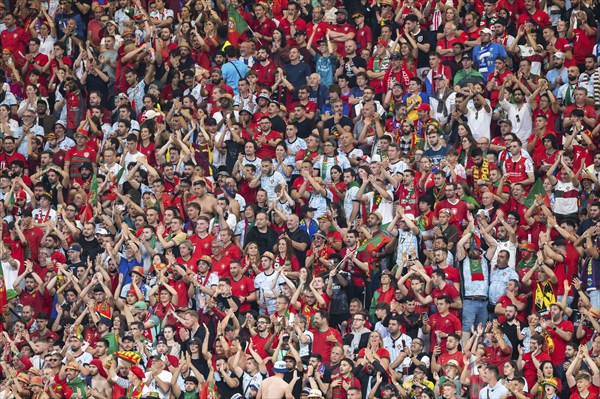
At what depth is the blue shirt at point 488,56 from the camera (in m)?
27.3

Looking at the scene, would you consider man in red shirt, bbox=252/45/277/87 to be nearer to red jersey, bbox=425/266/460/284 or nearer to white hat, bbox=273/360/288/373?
red jersey, bbox=425/266/460/284

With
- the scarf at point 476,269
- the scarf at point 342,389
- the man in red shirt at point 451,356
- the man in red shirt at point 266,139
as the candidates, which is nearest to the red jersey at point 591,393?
the man in red shirt at point 451,356

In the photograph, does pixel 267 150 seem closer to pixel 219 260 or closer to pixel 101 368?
pixel 219 260

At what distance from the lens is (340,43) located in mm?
28766

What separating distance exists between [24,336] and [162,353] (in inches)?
113

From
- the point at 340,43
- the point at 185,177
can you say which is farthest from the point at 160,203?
the point at 340,43

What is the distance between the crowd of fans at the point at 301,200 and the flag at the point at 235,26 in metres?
0.04

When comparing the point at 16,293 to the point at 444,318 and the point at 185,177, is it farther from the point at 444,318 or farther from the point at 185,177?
the point at 444,318

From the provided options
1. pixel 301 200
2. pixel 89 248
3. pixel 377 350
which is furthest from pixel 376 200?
pixel 89 248

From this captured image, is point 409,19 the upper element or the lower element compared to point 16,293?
upper

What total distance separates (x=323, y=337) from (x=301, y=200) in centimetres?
329

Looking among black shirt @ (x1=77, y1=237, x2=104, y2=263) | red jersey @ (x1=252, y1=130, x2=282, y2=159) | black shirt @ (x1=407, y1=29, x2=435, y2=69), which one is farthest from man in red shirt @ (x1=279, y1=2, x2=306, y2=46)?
black shirt @ (x1=77, y1=237, x2=104, y2=263)

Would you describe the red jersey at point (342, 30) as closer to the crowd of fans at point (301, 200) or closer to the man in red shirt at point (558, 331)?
the crowd of fans at point (301, 200)

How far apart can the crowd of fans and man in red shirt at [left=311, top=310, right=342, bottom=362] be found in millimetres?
34
